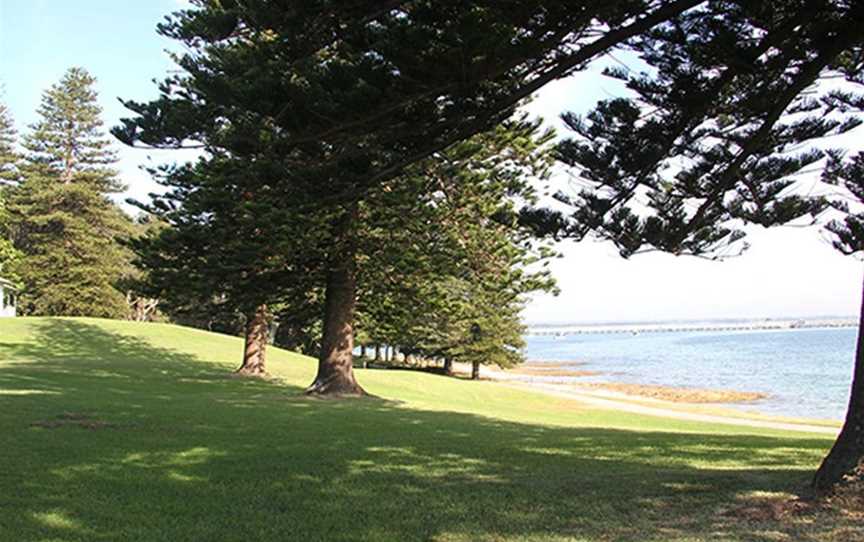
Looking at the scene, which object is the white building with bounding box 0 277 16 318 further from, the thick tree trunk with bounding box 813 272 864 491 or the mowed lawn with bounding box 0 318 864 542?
the thick tree trunk with bounding box 813 272 864 491

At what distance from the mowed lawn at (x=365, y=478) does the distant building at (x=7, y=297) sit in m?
30.0

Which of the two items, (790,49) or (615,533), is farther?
(790,49)

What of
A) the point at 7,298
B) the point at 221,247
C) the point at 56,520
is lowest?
the point at 56,520

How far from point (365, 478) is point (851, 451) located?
373 centimetres

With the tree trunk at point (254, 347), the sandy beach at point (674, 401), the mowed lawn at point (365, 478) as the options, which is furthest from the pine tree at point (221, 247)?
the sandy beach at point (674, 401)

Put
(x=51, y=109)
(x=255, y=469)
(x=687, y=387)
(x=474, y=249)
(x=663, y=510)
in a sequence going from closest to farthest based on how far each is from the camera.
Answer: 1. (x=663, y=510)
2. (x=255, y=469)
3. (x=474, y=249)
4. (x=687, y=387)
5. (x=51, y=109)

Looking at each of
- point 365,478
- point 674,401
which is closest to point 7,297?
point 674,401

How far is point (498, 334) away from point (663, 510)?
3818cm

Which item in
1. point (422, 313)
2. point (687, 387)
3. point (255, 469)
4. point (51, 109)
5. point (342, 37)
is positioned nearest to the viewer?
point (342, 37)

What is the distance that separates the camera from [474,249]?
16141mm

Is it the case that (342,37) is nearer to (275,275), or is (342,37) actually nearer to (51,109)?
(275,275)

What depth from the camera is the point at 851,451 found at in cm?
505

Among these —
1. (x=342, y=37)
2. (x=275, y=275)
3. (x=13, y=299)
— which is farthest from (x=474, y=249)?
(x=13, y=299)

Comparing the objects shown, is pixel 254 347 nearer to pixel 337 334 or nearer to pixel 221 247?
pixel 337 334
